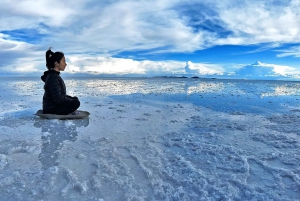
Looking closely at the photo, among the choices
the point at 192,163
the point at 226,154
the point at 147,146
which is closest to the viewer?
the point at 192,163

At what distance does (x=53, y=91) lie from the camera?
757cm

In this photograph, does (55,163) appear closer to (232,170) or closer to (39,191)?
(39,191)

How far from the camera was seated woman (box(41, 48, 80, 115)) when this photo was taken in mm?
7566

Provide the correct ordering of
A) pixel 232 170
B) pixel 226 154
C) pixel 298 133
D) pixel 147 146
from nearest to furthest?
pixel 232 170, pixel 226 154, pixel 147 146, pixel 298 133

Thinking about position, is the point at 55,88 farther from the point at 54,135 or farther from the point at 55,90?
the point at 54,135

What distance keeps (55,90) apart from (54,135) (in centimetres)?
215

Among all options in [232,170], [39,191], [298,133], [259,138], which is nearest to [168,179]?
[232,170]

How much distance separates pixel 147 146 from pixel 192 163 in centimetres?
123

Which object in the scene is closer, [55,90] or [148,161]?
[148,161]

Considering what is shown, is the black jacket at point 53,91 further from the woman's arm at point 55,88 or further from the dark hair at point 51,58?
the dark hair at point 51,58

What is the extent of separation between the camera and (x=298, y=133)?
248 inches

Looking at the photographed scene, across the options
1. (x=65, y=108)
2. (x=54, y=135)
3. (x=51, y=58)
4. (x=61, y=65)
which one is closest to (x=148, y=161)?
(x=54, y=135)

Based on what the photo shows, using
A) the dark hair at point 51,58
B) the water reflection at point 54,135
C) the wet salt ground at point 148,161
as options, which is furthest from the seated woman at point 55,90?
the wet salt ground at point 148,161

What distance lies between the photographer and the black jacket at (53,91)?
7.54 metres
